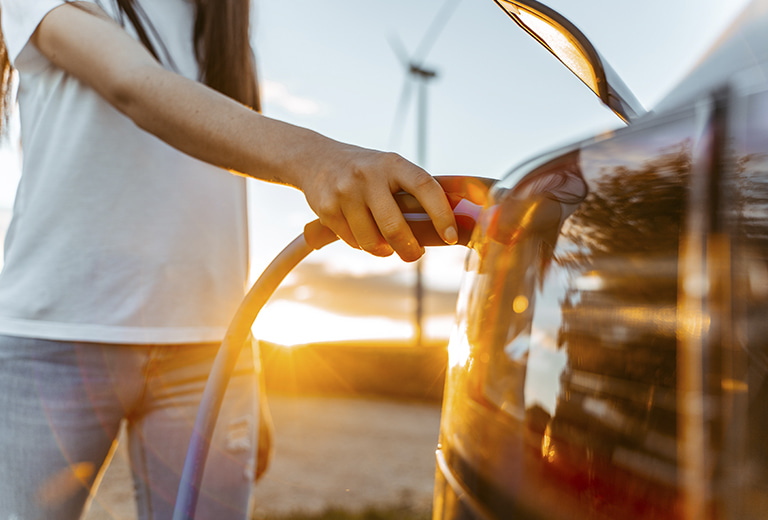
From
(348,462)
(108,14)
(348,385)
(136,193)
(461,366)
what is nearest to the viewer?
(461,366)

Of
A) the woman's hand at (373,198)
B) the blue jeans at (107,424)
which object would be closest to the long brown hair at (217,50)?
the blue jeans at (107,424)

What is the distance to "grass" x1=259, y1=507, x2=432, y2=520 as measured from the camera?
3842 mm

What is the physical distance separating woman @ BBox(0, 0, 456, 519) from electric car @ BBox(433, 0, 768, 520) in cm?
45

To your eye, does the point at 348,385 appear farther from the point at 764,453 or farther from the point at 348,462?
the point at 764,453

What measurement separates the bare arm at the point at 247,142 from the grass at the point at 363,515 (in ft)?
11.5

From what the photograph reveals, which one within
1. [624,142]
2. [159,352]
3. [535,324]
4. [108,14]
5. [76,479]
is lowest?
[76,479]

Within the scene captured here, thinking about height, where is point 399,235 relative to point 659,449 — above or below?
above

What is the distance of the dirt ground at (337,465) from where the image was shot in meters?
4.33

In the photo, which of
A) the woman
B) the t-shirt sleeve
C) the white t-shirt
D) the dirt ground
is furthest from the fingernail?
the dirt ground

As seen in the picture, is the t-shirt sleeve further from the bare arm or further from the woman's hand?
the woman's hand

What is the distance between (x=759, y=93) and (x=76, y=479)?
4.20ft

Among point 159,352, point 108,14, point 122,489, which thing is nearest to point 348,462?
point 122,489

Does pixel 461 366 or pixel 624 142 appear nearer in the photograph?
pixel 624 142

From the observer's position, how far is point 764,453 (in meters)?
0.53
